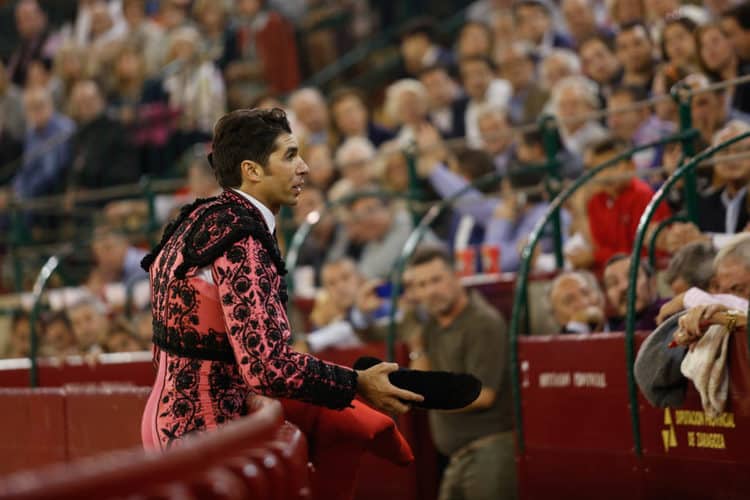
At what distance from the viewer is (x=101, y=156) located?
15.2 m

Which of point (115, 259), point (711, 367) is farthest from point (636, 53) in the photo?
point (115, 259)

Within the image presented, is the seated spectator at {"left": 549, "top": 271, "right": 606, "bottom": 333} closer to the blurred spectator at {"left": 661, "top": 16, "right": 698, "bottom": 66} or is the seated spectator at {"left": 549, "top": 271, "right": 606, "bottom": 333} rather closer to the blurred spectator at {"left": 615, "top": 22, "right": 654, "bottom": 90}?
the blurred spectator at {"left": 661, "top": 16, "right": 698, "bottom": 66}

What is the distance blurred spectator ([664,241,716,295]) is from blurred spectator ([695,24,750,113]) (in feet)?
5.89

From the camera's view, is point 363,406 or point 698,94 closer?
point 363,406

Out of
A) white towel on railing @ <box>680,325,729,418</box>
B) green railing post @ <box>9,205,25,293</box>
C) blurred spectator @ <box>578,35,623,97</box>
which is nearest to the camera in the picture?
white towel on railing @ <box>680,325,729,418</box>

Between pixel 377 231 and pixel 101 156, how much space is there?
5936 mm

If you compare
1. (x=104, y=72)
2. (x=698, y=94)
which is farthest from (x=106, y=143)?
(x=698, y=94)

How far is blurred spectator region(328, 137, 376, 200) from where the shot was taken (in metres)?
11.0

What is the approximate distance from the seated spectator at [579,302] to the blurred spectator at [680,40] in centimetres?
180

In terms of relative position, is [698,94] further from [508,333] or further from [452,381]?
[452,381]

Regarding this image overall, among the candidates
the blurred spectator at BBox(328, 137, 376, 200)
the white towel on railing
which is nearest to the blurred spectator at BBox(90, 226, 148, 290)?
the blurred spectator at BBox(328, 137, 376, 200)

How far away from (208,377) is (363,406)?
0.64 metres

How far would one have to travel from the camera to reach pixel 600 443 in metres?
7.21

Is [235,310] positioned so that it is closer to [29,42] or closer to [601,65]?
[601,65]
